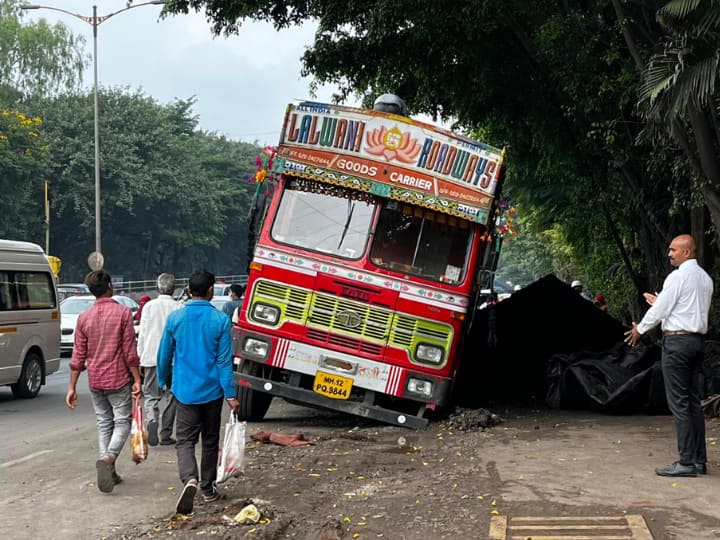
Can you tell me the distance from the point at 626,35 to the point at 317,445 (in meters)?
5.73

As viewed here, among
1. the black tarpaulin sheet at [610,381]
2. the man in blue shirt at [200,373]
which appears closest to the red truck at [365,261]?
the black tarpaulin sheet at [610,381]

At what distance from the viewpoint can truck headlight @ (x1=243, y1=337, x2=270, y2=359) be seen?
1088 cm

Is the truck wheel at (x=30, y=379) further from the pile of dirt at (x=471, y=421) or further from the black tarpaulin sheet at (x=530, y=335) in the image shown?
the pile of dirt at (x=471, y=421)

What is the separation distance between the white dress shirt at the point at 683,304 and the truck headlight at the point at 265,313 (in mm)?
4368

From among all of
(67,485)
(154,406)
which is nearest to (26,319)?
(154,406)

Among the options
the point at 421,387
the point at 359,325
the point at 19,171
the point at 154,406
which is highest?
the point at 19,171

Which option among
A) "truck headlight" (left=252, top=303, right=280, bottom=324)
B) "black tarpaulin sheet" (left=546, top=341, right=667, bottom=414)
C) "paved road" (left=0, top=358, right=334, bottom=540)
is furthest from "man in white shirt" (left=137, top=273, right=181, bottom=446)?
"black tarpaulin sheet" (left=546, top=341, right=667, bottom=414)

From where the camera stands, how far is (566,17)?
13648 millimetres

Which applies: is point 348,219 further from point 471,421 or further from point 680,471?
point 680,471

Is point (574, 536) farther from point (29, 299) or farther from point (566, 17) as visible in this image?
point (29, 299)

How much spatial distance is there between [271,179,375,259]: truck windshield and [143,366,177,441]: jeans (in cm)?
205

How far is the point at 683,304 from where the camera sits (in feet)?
25.9

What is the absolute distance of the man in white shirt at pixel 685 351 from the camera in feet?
25.5

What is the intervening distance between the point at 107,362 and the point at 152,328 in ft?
8.28
